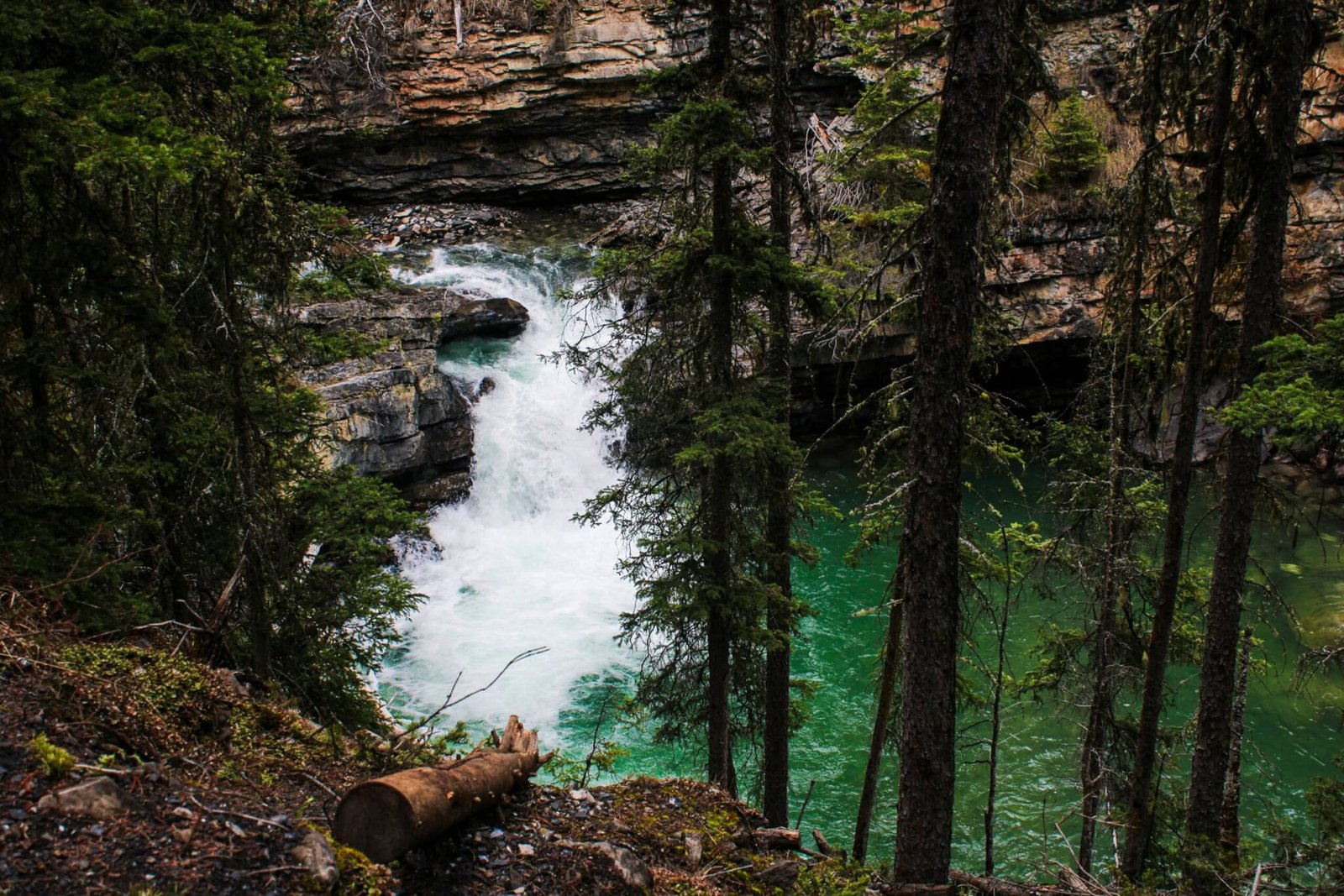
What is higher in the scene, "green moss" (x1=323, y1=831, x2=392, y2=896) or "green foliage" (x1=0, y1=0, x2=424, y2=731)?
"green foliage" (x1=0, y1=0, x2=424, y2=731)

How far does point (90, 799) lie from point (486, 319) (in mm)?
18665

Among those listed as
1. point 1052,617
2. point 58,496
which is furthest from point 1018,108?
point 1052,617

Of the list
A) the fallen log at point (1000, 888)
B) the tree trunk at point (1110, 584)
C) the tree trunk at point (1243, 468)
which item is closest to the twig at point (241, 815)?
the fallen log at point (1000, 888)

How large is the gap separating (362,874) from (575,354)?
6433 millimetres

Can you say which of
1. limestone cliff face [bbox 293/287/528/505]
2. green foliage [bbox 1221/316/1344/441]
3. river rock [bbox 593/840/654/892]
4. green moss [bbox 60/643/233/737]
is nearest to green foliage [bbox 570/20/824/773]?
green foliage [bbox 1221/316/1344/441]

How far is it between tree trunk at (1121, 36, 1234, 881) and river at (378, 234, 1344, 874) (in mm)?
1033

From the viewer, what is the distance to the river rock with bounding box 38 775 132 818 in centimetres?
340

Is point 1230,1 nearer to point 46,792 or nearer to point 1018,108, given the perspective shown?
point 1018,108

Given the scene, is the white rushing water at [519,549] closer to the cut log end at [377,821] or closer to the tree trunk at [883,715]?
the tree trunk at [883,715]

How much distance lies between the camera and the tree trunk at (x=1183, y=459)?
7797mm

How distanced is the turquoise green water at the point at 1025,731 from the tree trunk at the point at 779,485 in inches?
55.5

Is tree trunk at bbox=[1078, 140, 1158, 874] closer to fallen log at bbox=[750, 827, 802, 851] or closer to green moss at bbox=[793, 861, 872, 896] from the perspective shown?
green moss at bbox=[793, 861, 872, 896]

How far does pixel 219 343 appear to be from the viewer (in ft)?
23.9

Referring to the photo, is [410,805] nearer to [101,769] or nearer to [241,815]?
[241,815]
